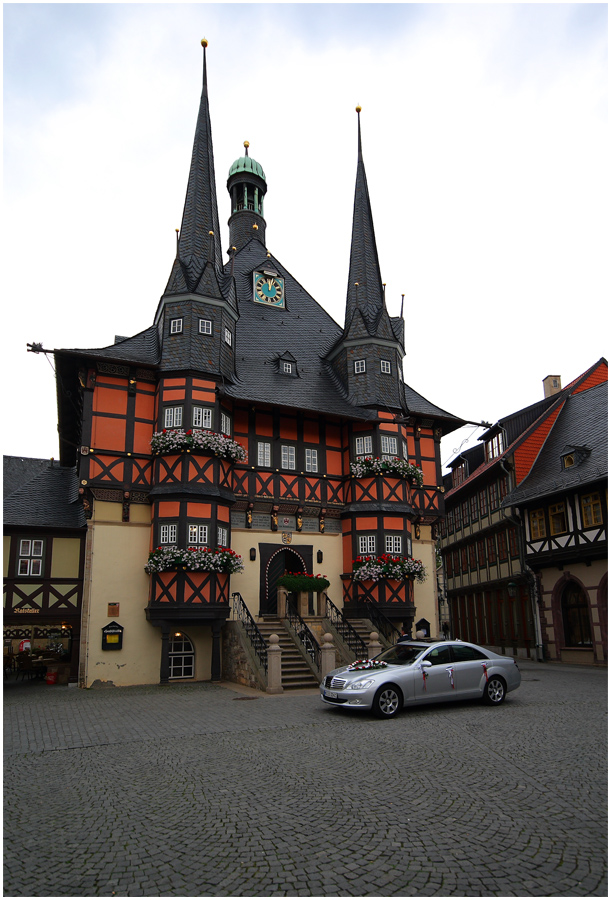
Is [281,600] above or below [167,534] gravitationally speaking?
below

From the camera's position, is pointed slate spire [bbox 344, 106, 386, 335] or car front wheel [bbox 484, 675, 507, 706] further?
pointed slate spire [bbox 344, 106, 386, 335]

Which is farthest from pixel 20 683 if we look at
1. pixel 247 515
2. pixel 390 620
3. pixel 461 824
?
pixel 461 824

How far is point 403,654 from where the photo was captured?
42.3ft

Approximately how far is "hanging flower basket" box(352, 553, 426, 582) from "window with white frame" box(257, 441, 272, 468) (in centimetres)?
480

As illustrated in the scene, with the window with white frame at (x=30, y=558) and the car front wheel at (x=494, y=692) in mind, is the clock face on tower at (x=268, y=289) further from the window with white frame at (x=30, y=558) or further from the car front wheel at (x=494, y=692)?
the car front wheel at (x=494, y=692)

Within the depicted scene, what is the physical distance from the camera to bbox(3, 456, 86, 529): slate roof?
2054cm

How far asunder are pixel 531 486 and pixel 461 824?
21.8m

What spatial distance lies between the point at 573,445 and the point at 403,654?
49.4 feet

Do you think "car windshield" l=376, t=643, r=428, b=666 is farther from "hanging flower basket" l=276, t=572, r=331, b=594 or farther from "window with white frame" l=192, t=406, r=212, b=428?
"window with white frame" l=192, t=406, r=212, b=428

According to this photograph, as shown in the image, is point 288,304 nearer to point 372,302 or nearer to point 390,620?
point 372,302

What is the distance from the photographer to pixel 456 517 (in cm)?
3841

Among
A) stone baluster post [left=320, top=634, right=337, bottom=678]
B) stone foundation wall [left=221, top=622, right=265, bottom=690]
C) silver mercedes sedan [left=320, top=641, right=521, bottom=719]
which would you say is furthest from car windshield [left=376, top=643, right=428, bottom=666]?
stone foundation wall [left=221, top=622, right=265, bottom=690]

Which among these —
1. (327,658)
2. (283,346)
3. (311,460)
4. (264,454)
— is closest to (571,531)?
(311,460)

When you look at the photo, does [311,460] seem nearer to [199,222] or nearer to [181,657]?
[181,657]
